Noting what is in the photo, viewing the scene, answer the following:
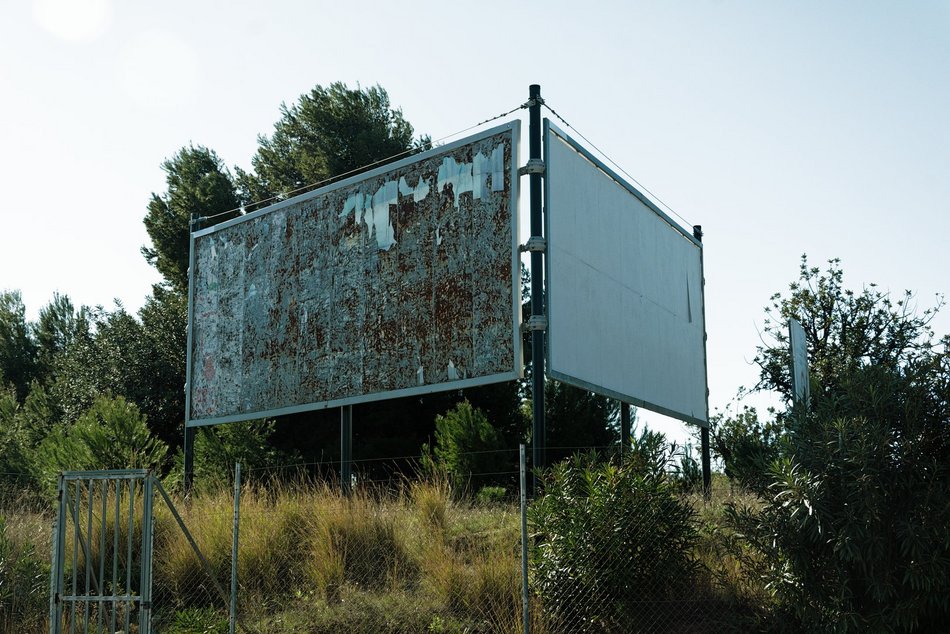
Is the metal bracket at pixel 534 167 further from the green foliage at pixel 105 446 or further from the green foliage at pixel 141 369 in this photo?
the green foliage at pixel 141 369

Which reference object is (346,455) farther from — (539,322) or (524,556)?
(524,556)

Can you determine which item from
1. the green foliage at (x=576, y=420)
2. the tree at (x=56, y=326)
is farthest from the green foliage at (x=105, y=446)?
the tree at (x=56, y=326)

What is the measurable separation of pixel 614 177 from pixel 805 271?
1223 centimetres

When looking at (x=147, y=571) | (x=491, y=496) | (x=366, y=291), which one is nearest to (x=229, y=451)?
(x=366, y=291)

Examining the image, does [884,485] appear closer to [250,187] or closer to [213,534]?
[213,534]

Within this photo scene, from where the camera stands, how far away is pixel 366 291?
14930mm

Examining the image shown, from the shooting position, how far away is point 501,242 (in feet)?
43.4

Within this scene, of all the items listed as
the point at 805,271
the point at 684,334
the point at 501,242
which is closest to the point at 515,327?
the point at 501,242

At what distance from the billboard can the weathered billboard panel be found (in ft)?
2.06

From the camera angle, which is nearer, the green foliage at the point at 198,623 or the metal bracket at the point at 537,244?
the green foliage at the point at 198,623

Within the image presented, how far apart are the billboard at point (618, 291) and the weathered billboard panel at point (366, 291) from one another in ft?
2.06

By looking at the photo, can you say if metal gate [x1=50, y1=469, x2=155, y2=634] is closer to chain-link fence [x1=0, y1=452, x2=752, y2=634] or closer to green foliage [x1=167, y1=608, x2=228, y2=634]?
chain-link fence [x1=0, y1=452, x2=752, y2=634]

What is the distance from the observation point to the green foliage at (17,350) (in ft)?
137

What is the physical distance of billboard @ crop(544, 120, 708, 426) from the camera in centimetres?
1316
